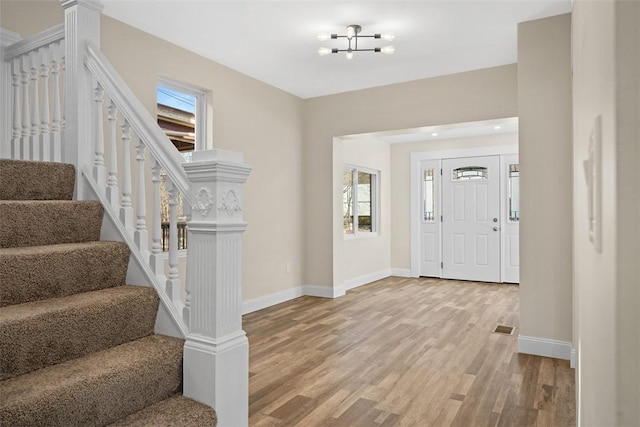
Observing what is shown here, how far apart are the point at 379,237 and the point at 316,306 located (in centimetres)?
273

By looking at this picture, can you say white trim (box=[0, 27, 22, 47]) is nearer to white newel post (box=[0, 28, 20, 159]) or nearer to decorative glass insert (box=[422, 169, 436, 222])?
white newel post (box=[0, 28, 20, 159])

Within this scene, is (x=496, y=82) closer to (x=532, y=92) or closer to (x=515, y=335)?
(x=532, y=92)

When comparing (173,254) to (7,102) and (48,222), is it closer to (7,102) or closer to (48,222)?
(48,222)

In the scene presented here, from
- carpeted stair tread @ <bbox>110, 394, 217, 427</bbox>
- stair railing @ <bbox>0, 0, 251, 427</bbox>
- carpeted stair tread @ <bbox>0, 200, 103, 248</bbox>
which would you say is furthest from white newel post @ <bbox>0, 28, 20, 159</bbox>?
carpeted stair tread @ <bbox>110, 394, 217, 427</bbox>

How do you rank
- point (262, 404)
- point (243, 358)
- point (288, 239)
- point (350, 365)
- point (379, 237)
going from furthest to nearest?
point (379, 237)
point (288, 239)
point (350, 365)
point (262, 404)
point (243, 358)

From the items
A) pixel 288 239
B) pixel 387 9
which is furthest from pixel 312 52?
pixel 288 239

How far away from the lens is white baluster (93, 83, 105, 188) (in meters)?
2.24

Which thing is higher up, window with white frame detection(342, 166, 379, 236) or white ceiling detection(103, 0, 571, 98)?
white ceiling detection(103, 0, 571, 98)

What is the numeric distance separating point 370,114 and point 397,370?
3.29m

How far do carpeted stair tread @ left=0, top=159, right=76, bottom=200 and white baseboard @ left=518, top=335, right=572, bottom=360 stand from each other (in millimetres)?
3463

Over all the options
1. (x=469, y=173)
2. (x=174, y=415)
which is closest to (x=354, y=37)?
(x=174, y=415)

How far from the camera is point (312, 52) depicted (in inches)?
165

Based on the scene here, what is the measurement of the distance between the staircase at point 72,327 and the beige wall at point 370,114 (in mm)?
3767

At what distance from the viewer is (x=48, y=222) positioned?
1.97 metres
